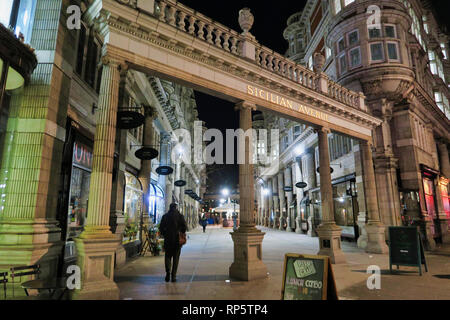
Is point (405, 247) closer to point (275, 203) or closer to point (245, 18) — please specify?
point (245, 18)

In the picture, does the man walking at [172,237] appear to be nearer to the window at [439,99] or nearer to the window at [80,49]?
the window at [80,49]

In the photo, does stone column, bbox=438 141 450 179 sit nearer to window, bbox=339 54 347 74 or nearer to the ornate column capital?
window, bbox=339 54 347 74

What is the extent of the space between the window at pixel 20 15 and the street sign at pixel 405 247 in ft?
39.6

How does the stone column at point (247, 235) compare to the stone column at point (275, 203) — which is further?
the stone column at point (275, 203)

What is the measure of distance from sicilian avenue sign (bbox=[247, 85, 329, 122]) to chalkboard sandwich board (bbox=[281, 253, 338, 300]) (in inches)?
256

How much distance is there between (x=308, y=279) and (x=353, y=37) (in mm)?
19201

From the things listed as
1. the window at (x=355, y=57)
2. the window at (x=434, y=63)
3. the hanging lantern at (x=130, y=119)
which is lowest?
the hanging lantern at (x=130, y=119)

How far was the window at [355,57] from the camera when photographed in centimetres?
1794

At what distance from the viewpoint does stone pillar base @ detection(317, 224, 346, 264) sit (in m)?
10.4

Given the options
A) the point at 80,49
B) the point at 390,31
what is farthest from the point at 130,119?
the point at 390,31

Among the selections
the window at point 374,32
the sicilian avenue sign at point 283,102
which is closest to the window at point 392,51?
the window at point 374,32

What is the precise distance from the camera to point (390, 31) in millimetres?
17984

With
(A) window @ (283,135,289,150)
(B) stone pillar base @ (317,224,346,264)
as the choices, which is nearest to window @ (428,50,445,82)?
(A) window @ (283,135,289,150)

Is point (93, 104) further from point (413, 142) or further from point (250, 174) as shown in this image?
point (413, 142)
